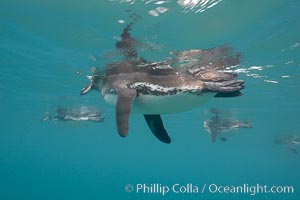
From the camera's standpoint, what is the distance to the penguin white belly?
22.8 feet

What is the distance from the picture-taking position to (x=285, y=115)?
101 ft

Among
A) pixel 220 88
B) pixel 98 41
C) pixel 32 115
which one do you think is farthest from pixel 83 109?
pixel 220 88

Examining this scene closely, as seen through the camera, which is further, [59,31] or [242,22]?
[59,31]

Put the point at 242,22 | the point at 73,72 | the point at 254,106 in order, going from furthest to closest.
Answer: the point at 254,106, the point at 73,72, the point at 242,22

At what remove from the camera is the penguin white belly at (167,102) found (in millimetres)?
6961

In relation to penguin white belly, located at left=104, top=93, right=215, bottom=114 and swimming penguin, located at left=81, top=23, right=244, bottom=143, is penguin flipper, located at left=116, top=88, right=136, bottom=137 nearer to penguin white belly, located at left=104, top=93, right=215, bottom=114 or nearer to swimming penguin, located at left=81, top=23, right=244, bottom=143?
swimming penguin, located at left=81, top=23, right=244, bottom=143

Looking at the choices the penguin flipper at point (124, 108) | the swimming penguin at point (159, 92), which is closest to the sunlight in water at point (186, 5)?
the swimming penguin at point (159, 92)

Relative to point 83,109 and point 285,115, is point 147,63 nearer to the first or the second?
point 83,109

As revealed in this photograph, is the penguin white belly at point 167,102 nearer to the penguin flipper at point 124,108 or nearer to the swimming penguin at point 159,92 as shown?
the swimming penguin at point 159,92

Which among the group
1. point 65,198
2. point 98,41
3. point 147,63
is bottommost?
point 65,198

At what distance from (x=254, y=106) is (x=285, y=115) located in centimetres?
603

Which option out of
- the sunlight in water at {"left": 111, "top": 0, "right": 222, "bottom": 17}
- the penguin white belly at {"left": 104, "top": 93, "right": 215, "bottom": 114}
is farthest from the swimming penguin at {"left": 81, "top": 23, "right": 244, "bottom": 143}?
the sunlight in water at {"left": 111, "top": 0, "right": 222, "bottom": 17}

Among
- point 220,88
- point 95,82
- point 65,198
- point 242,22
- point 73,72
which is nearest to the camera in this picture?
point 220,88

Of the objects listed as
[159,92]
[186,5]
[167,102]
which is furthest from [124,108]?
[186,5]
